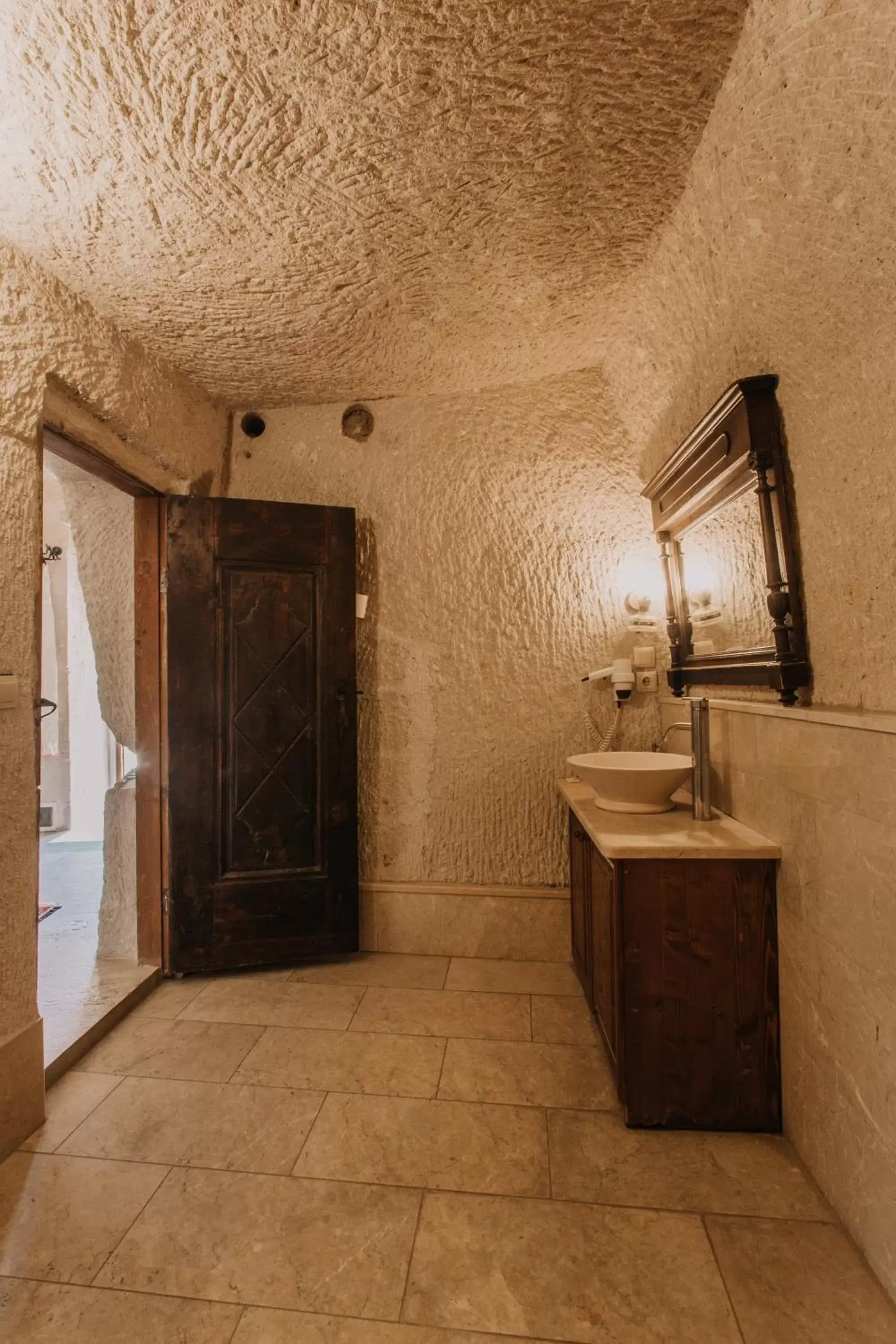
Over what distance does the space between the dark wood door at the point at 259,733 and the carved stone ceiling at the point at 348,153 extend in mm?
781

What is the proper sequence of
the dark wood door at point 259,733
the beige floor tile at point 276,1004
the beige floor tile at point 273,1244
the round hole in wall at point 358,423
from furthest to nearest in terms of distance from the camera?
the round hole in wall at point 358,423
the dark wood door at point 259,733
the beige floor tile at point 276,1004
the beige floor tile at point 273,1244

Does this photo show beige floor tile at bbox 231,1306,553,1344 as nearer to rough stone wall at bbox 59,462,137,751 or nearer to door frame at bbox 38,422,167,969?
door frame at bbox 38,422,167,969

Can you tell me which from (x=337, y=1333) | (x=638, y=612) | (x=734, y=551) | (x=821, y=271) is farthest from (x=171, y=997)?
(x=821, y=271)

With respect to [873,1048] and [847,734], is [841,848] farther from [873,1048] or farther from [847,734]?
[873,1048]

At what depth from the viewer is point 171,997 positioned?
2.24 m

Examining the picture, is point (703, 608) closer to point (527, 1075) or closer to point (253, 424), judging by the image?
point (527, 1075)

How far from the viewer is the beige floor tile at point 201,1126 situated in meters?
1.46

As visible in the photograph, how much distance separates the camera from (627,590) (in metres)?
2.54

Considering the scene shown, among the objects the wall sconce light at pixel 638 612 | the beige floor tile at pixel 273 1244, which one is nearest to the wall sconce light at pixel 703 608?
the wall sconce light at pixel 638 612

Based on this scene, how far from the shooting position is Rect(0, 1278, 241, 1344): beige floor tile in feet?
3.46

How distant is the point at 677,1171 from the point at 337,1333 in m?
0.82

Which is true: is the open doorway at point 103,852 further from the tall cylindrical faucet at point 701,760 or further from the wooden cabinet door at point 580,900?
the tall cylindrical faucet at point 701,760

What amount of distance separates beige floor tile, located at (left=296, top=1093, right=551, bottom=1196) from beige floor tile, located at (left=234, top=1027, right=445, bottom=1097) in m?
0.06

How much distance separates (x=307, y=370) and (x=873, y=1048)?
2753 millimetres
